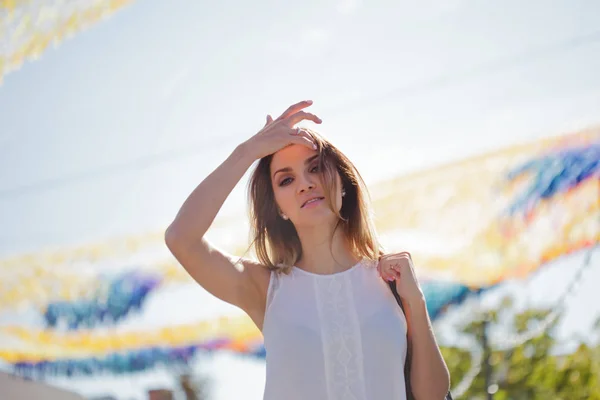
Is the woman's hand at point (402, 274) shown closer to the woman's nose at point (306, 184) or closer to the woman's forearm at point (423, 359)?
the woman's forearm at point (423, 359)

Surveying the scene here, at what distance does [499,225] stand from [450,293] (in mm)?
1645

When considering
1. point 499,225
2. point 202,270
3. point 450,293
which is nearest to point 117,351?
point 450,293

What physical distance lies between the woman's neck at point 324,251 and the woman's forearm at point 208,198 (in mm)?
293

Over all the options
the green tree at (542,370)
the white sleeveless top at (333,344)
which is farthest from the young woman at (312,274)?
the green tree at (542,370)

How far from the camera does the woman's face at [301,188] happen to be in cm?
236

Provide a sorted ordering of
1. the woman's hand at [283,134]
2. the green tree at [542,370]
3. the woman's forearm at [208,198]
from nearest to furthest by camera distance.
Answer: the woman's forearm at [208,198]
the woman's hand at [283,134]
the green tree at [542,370]

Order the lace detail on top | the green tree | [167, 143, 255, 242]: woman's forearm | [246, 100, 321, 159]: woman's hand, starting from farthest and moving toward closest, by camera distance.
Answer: the green tree → [246, 100, 321, 159]: woman's hand → [167, 143, 255, 242]: woman's forearm → the lace detail on top

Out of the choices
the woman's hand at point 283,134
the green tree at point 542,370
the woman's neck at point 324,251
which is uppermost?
the green tree at point 542,370

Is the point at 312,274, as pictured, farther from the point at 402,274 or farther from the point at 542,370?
the point at 542,370

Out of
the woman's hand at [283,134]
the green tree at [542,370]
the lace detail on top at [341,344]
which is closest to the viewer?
the lace detail on top at [341,344]

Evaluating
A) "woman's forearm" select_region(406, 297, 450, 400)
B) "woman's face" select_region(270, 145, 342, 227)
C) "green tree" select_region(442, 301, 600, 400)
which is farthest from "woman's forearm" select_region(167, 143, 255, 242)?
"green tree" select_region(442, 301, 600, 400)

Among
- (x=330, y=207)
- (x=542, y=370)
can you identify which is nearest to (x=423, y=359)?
(x=330, y=207)

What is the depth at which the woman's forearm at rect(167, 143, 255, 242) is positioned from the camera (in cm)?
222

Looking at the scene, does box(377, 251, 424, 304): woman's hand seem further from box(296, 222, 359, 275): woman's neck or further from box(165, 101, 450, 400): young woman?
box(296, 222, 359, 275): woman's neck
